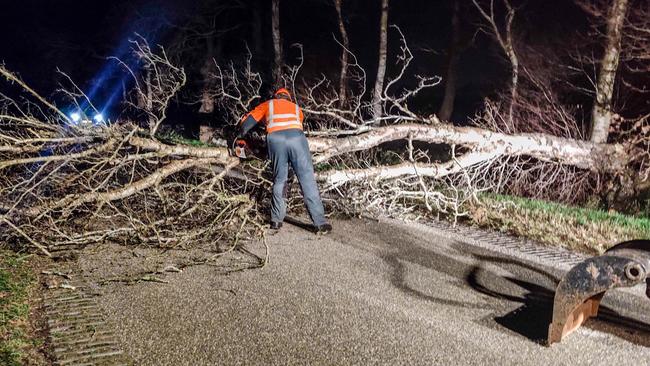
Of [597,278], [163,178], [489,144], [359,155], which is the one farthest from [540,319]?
[359,155]

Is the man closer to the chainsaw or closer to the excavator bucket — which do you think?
the chainsaw

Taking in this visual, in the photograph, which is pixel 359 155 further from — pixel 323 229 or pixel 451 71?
pixel 451 71

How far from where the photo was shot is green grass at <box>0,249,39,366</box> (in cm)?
306

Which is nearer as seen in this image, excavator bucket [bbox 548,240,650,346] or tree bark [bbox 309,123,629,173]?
excavator bucket [bbox 548,240,650,346]

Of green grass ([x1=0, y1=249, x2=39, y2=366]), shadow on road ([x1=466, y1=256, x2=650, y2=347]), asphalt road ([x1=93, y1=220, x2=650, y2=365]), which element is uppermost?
shadow on road ([x1=466, y1=256, x2=650, y2=347])

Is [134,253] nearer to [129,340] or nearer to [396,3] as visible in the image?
[129,340]

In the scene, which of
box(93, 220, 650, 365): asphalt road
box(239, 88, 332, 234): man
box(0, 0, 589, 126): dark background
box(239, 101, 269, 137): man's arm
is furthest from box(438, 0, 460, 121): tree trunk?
box(93, 220, 650, 365): asphalt road

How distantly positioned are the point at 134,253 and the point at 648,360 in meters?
4.43

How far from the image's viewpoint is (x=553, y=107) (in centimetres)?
1112

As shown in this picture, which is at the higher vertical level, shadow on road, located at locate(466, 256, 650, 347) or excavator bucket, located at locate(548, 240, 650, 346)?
Result: excavator bucket, located at locate(548, 240, 650, 346)

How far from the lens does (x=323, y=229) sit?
21.6 feet

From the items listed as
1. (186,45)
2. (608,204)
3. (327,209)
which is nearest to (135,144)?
(327,209)

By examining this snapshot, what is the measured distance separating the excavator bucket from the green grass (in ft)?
9.97

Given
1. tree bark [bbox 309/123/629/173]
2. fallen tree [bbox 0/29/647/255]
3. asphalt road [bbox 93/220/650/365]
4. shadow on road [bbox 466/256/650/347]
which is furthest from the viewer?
tree bark [bbox 309/123/629/173]
